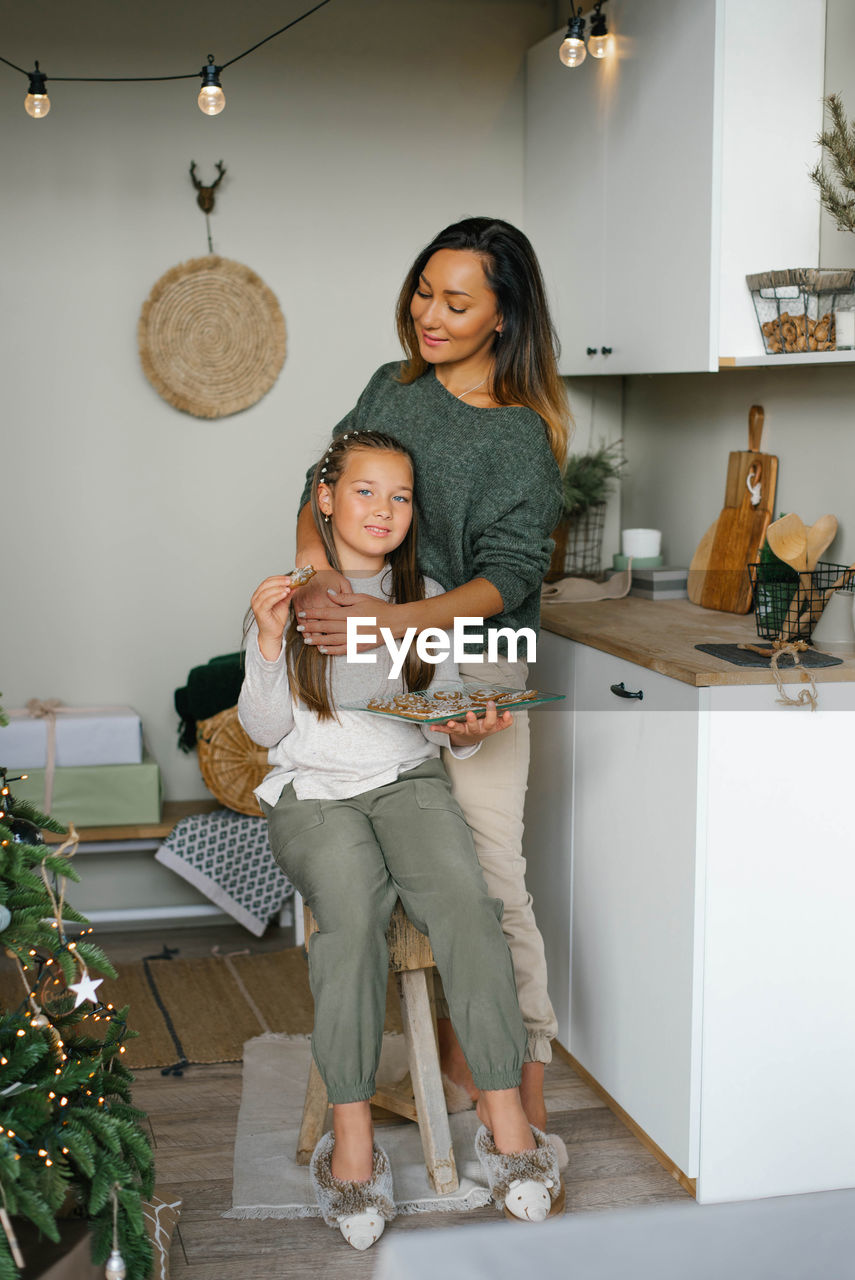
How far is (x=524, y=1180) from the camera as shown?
6.06ft

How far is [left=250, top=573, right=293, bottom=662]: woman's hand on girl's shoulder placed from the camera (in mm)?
1824

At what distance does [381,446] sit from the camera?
76.9 inches

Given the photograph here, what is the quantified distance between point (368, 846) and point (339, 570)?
0.44 meters

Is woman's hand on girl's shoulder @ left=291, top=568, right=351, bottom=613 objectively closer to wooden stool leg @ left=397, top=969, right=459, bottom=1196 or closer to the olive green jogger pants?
the olive green jogger pants

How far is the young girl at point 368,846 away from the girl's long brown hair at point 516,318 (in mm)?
255

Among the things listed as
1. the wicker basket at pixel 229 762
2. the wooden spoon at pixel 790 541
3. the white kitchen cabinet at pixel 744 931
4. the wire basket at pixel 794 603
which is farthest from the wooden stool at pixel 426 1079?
the wicker basket at pixel 229 762

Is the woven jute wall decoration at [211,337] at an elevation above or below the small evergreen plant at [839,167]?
below

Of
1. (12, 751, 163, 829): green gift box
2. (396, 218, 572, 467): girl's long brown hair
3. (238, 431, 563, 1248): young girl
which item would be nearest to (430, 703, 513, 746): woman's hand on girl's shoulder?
(238, 431, 563, 1248): young girl

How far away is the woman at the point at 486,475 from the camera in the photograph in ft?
6.53

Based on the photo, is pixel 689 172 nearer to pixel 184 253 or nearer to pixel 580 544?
pixel 580 544

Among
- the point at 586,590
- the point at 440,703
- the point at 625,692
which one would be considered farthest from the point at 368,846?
the point at 586,590

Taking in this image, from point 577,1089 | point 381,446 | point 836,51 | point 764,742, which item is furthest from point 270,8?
point 577,1089

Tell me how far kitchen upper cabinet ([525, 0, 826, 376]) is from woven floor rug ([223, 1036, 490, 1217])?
4.68 feet

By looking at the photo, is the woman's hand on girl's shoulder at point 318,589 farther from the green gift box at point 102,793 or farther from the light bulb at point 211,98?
the green gift box at point 102,793
